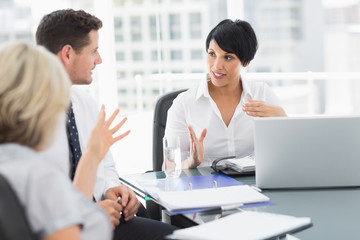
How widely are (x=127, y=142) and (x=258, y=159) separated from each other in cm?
→ 469

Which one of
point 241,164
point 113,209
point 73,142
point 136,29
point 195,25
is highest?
point 195,25

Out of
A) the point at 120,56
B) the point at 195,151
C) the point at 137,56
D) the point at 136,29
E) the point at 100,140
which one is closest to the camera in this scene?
the point at 100,140

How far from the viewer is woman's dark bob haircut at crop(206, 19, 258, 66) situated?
103 inches

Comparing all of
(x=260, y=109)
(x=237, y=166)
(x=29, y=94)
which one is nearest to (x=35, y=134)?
(x=29, y=94)

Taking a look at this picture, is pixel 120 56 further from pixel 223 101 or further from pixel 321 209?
pixel 321 209

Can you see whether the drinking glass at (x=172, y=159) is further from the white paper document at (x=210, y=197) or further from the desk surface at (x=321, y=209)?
the white paper document at (x=210, y=197)

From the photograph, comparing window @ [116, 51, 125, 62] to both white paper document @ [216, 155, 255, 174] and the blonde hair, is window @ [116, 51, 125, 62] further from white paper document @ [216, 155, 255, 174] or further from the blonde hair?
the blonde hair

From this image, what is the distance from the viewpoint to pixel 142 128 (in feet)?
23.8

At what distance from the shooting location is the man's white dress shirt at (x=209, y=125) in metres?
2.54

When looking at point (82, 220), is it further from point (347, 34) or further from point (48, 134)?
point (347, 34)

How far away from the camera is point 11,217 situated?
96cm

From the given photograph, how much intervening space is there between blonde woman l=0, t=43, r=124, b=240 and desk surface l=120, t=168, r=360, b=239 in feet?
1.88

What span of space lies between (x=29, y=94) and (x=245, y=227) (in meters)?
0.65

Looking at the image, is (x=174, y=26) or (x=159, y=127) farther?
(x=174, y=26)
